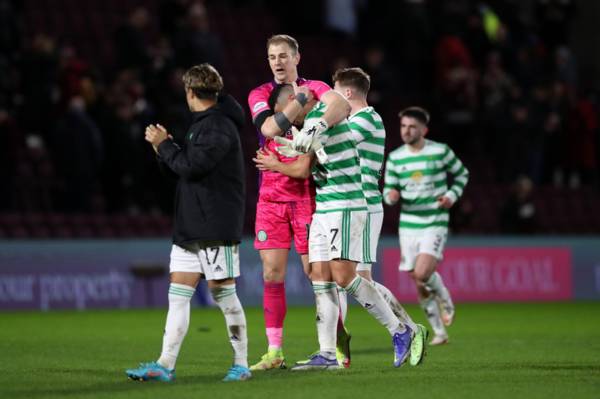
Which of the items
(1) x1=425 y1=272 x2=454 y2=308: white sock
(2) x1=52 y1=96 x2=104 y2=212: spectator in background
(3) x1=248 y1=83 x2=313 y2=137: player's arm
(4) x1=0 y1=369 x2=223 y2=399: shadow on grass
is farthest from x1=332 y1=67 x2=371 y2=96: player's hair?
(2) x1=52 y1=96 x2=104 y2=212: spectator in background

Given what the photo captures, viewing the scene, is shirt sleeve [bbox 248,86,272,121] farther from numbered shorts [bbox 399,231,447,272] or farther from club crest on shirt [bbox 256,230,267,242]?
numbered shorts [bbox 399,231,447,272]

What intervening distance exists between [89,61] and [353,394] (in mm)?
14785

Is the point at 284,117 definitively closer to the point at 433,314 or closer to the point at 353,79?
the point at 353,79

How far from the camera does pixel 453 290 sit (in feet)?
70.0

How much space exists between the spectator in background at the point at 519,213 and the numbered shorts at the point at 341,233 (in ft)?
43.0

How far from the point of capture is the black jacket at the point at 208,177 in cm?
882

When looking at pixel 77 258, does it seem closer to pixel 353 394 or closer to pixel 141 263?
pixel 141 263

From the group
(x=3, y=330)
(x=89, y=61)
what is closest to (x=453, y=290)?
(x=89, y=61)

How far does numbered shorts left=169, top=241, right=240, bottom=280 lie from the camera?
29.3 ft

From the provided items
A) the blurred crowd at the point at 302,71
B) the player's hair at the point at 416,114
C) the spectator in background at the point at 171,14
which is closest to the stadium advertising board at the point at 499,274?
the blurred crowd at the point at 302,71

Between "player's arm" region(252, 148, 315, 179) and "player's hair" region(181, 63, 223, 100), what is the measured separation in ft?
2.69

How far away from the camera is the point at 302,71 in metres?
24.5

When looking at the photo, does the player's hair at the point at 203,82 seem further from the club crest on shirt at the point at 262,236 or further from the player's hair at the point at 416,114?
the player's hair at the point at 416,114

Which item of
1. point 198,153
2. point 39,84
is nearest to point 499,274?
point 39,84
